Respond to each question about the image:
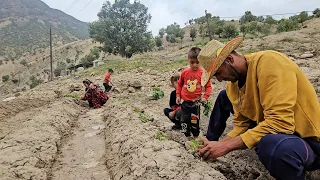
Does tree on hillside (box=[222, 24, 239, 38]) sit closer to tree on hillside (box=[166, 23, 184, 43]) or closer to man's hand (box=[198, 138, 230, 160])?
tree on hillside (box=[166, 23, 184, 43])

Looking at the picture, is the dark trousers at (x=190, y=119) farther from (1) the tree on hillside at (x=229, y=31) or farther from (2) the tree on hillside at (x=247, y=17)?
(2) the tree on hillside at (x=247, y=17)

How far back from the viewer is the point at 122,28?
33.7 meters

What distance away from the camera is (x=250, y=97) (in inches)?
88.0

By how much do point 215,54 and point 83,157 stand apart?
9.38 ft

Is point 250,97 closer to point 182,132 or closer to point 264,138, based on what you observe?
Answer: point 264,138

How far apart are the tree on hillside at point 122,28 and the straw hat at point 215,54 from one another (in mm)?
30768

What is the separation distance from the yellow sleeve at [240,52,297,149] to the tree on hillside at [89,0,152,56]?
1224 inches

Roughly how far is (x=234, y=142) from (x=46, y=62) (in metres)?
54.2

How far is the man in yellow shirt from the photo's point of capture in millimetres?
1841

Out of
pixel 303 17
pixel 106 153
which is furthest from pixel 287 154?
pixel 303 17

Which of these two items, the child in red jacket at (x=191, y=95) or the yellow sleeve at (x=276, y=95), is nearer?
the yellow sleeve at (x=276, y=95)

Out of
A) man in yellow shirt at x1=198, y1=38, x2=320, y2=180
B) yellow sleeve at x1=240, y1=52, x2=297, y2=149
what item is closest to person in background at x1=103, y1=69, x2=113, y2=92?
man in yellow shirt at x1=198, y1=38, x2=320, y2=180

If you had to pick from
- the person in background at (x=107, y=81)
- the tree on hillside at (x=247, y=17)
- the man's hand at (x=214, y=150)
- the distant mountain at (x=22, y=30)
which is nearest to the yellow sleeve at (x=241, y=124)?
the man's hand at (x=214, y=150)

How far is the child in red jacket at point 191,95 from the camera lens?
13.5 ft
